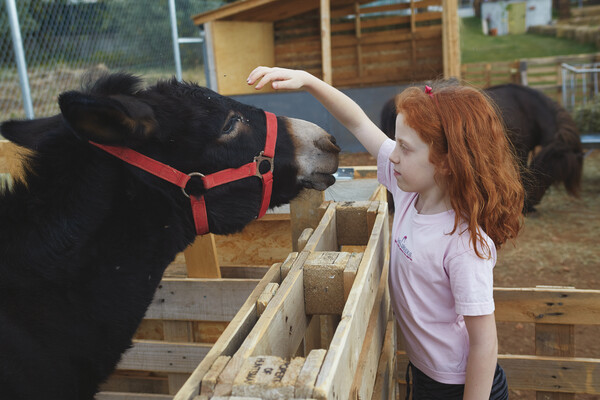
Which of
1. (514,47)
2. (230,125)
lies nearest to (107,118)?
(230,125)

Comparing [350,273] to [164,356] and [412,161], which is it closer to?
[412,161]

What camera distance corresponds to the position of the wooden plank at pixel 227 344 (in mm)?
974

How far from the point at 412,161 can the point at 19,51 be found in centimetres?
458

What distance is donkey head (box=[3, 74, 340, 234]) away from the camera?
64.1 inches

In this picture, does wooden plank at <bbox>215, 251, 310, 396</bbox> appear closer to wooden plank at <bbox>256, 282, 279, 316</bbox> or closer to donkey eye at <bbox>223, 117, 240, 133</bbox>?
wooden plank at <bbox>256, 282, 279, 316</bbox>

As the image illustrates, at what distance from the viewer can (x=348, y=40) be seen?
13.0 metres

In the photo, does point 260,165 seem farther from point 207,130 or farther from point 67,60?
point 67,60

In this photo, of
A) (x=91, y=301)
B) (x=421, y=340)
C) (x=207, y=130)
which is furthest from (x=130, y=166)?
(x=421, y=340)

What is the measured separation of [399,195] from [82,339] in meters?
1.26

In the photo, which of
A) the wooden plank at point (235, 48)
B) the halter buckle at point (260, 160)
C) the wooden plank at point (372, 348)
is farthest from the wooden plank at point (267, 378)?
the wooden plank at point (235, 48)

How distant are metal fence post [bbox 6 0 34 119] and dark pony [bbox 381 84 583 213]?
5.66 meters

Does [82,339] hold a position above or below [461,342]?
above

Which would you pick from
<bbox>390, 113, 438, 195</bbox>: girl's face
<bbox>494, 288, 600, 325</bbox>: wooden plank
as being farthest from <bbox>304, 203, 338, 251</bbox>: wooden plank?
<bbox>494, 288, 600, 325</bbox>: wooden plank

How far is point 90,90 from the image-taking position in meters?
1.87
